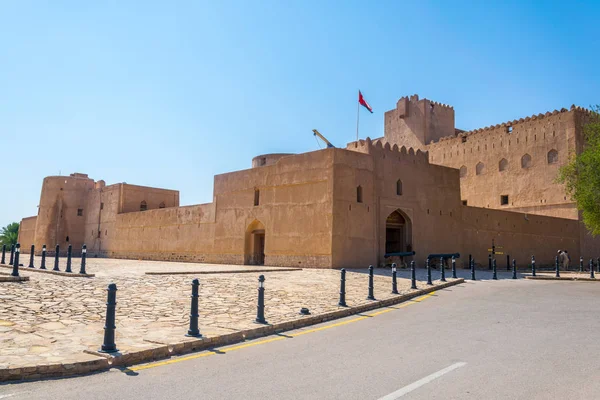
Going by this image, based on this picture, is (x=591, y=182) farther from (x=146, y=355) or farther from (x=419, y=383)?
(x=146, y=355)

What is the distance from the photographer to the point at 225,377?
5266 millimetres

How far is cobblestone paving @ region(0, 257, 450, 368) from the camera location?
634 cm

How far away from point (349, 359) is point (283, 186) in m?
19.6

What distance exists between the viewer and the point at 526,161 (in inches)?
1428

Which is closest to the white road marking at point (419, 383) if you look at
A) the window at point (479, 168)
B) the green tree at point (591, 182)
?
the green tree at point (591, 182)

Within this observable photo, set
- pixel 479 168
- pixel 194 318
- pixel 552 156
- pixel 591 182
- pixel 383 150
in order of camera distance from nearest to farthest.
Answer: 1. pixel 194 318
2. pixel 591 182
3. pixel 383 150
4. pixel 552 156
5. pixel 479 168

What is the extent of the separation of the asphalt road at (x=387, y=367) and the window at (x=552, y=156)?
28.7 metres

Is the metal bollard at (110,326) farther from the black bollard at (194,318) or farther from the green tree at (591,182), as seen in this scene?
the green tree at (591,182)

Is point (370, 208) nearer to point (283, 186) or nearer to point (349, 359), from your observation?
point (283, 186)

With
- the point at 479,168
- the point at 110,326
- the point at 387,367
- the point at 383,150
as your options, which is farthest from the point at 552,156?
the point at 110,326

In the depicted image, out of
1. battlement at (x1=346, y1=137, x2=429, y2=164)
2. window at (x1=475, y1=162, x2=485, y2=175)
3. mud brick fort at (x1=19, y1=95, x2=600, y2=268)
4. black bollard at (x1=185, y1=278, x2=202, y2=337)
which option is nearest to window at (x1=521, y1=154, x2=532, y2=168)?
mud brick fort at (x1=19, y1=95, x2=600, y2=268)

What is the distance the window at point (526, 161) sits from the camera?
118ft

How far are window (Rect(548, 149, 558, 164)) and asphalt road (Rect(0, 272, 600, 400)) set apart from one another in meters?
28.7

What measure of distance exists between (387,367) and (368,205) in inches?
729
